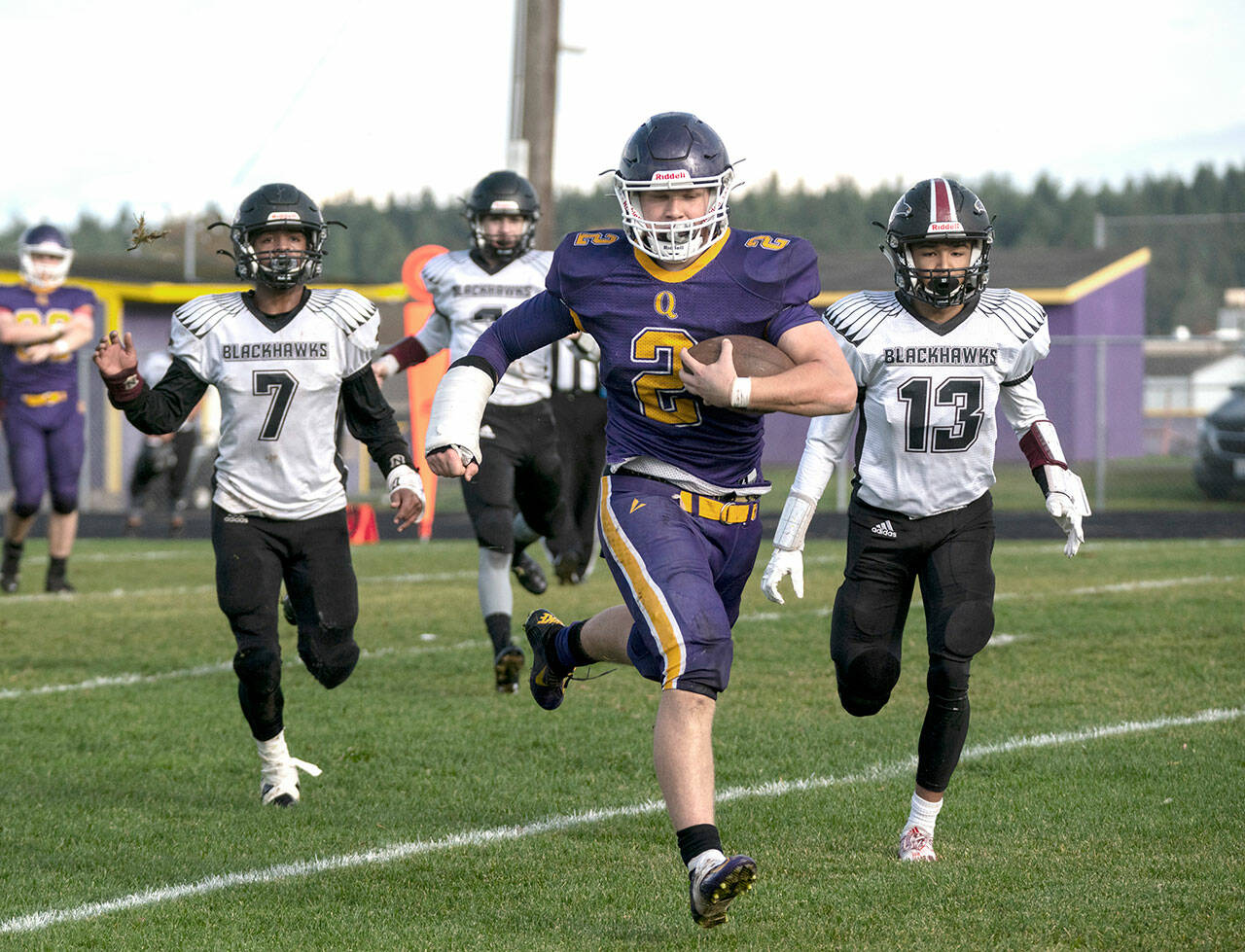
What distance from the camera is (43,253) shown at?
11.2m

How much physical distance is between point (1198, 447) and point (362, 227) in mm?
68585

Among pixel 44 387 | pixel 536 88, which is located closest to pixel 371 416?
pixel 44 387

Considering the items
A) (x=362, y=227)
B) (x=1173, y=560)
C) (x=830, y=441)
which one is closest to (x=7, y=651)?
(x=830, y=441)

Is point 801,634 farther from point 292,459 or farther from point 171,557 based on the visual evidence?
point 171,557

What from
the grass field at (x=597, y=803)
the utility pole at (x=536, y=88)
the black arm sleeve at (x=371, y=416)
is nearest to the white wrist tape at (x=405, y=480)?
the black arm sleeve at (x=371, y=416)

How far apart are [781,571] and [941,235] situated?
115cm

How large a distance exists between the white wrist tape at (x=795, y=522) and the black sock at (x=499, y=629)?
9.05ft

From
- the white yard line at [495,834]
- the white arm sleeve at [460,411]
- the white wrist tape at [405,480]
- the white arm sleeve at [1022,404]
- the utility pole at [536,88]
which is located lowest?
the white yard line at [495,834]

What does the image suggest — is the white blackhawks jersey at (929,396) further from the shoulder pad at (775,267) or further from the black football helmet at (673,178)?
the black football helmet at (673,178)

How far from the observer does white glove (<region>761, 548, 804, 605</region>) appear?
4.63 meters

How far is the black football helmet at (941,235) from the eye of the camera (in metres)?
4.86

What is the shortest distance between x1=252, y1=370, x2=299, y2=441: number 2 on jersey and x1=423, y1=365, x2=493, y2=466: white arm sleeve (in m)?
1.35

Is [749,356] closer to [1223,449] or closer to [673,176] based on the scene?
[673,176]

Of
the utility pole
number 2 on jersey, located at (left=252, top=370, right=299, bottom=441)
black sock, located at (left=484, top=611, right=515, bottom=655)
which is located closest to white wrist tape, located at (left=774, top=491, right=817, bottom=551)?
number 2 on jersey, located at (left=252, top=370, right=299, bottom=441)
